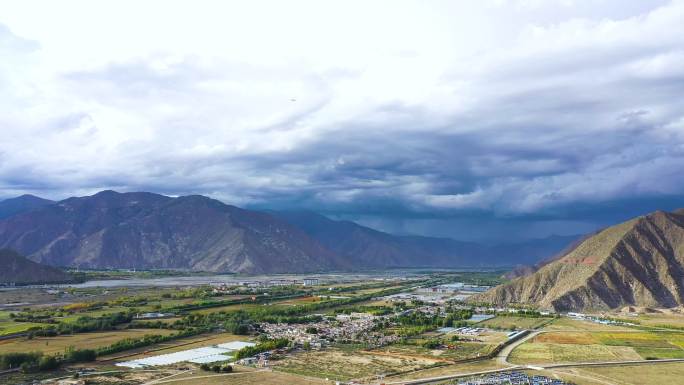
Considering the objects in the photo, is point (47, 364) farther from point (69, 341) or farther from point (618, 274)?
point (618, 274)

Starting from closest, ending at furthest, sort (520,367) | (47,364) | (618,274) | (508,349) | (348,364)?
(47,364) < (520,367) < (348,364) < (508,349) < (618,274)

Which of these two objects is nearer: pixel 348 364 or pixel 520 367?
pixel 520 367

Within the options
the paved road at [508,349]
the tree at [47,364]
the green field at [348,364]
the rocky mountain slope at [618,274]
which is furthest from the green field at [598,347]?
the tree at [47,364]

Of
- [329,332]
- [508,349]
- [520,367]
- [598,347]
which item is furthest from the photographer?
[329,332]

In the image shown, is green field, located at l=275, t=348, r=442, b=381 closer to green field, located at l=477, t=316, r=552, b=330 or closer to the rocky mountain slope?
green field, located at l=477, t=316, r=552, b=330

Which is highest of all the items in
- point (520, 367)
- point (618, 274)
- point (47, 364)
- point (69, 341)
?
point (618, 274)

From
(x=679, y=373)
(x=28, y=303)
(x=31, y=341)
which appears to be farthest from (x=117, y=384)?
(x=28, y=303)

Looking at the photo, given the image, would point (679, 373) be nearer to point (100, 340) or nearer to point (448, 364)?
point (448, 364)

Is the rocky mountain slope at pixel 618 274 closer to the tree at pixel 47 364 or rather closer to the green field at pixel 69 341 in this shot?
the green field at pixel 69 341

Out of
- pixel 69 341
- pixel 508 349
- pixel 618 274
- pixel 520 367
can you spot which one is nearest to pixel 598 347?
pixel 508 349

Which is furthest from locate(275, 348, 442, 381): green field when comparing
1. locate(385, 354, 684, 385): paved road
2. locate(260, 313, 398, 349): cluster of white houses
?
locate(260, 313, 398, 349): cluster of white houses
